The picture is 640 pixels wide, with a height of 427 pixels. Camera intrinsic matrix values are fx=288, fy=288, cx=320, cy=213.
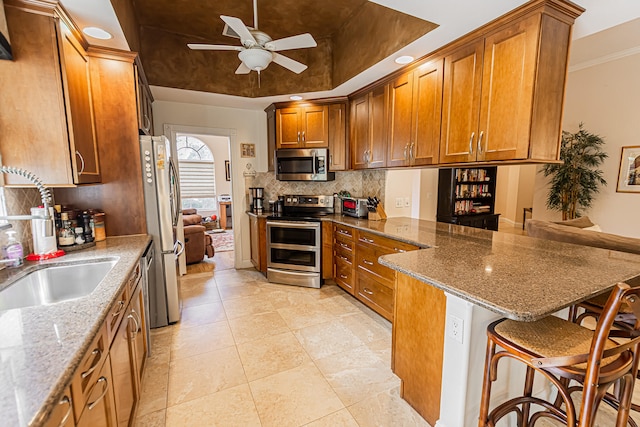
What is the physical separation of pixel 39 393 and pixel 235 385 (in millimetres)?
1497

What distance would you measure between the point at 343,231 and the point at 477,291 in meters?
2.22

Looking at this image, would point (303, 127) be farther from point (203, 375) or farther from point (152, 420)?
point (152, 420)

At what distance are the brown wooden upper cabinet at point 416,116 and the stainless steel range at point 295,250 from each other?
4.24 ft

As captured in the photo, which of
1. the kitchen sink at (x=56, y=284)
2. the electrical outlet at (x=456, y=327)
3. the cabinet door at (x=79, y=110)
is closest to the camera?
the electrical outlet at (x=456, y=327)

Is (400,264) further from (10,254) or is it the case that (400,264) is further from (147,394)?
(10,254)

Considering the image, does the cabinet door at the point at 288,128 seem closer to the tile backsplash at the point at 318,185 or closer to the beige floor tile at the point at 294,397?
the tile backsplash at the point at 318,185

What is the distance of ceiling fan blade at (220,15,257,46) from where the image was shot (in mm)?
1709

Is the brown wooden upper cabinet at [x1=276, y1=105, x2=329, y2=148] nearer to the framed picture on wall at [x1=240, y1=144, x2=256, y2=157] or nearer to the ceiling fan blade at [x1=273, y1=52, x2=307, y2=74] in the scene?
the framed picture on wall at [x1=240, y1=144, x2=256, y2=157]

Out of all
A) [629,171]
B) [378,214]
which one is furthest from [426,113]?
[629,171]

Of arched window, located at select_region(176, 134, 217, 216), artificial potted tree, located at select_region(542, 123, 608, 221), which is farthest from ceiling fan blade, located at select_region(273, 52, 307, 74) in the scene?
arched window, located at select_region(176, 134, 217, 216)

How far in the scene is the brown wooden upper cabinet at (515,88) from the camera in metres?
1.82

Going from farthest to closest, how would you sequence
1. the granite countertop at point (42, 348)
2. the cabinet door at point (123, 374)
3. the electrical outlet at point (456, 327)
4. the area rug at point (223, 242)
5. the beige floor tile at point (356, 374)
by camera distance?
the area rug at point (223, 242)
the beige floor tile at point (356, 374)
the electrical outlet at point (456, 327)
the cabinet door at point (123, 374)
the granite countertop at point (42, 348)

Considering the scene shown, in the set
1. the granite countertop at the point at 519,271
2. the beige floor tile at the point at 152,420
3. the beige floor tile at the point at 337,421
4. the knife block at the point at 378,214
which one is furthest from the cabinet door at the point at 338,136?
the beige floor tile at the point at 152,420

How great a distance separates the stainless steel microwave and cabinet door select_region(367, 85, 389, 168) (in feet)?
2.38
